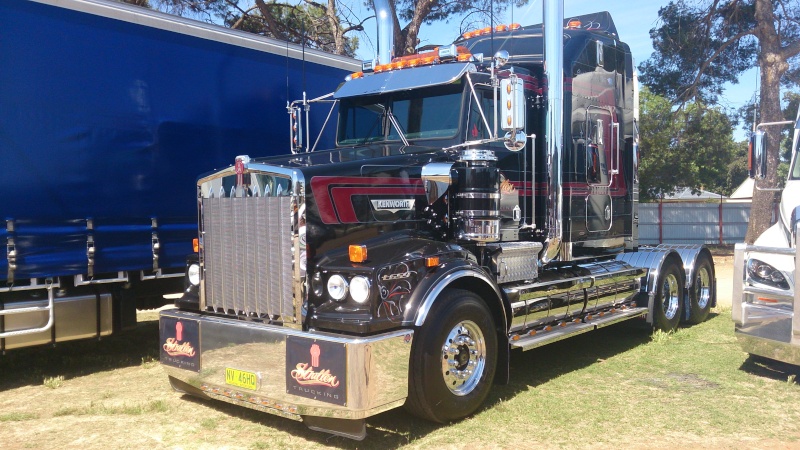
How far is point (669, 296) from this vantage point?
8.55 m

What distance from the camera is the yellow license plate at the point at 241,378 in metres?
4.55

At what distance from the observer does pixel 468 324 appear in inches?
200

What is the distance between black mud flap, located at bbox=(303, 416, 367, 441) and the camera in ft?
14.0

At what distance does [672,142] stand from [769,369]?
24.0 metres

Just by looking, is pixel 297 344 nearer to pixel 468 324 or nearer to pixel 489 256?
pixel 468 324

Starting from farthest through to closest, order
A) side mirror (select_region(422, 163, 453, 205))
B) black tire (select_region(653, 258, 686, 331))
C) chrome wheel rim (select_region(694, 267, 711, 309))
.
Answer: chrome wheel rim (select_region(694, 267, 711, 309)) → black tire (select_region(653, 258, 686, 331)) → side mirror (select_region(422, 163, 453, 205))

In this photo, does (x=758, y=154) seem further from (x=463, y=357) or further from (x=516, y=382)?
(x=463, y=357)

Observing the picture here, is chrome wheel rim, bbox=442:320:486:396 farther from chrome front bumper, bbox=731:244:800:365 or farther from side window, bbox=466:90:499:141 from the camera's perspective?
chrome front bumper, bbox=731:244:800:365

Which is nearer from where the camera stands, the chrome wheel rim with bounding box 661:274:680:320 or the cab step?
the cab step

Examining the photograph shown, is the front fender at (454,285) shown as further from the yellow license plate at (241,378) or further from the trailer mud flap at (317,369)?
the yellow license plate at (241,378)

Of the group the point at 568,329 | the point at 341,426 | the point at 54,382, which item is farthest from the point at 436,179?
the point at 54,382

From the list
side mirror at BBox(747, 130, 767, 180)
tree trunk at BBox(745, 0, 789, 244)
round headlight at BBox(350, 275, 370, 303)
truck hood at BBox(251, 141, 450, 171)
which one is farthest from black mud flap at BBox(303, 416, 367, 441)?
tree trunk at BBox(745, 0, 789, 244)

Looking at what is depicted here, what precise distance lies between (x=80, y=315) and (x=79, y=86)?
82.3 inches

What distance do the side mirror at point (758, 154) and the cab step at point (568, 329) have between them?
1888 millimetres
